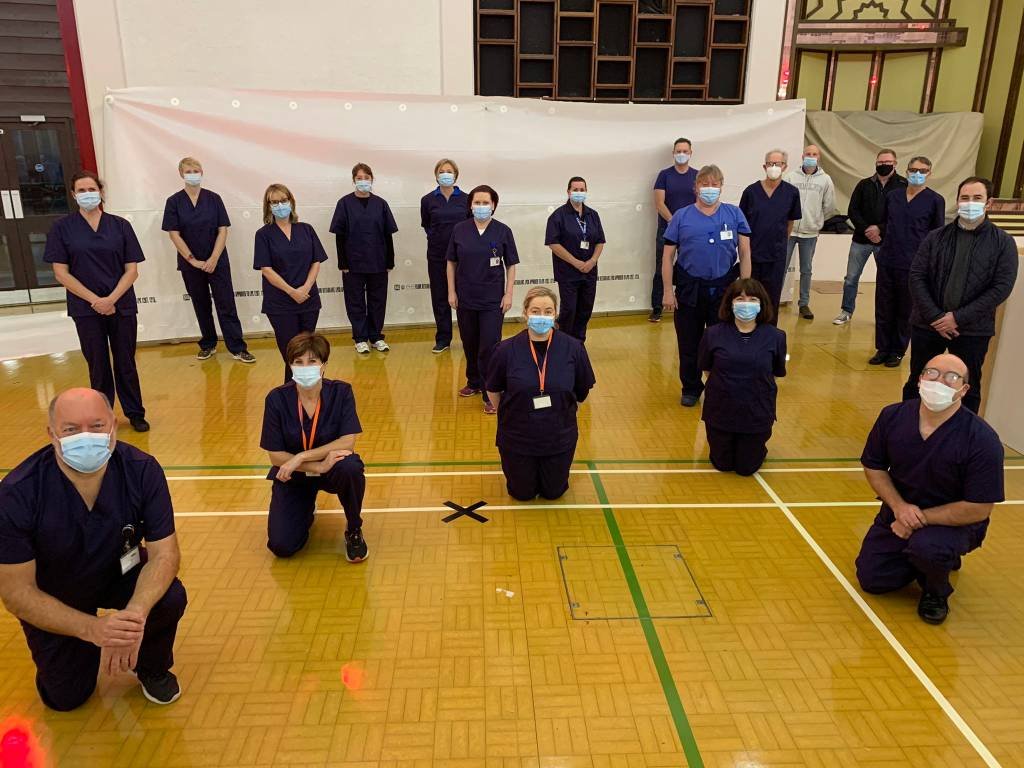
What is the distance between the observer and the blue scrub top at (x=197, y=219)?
6.48 m

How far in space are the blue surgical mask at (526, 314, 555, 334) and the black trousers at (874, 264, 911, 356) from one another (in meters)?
3.91

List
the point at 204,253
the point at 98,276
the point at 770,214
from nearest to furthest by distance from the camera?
the point at 98,276, the point at 770,214, the point at 204,253

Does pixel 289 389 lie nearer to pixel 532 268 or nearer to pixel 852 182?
pixel 532 268

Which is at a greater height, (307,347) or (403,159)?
(403,159)

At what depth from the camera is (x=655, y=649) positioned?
9.55 ft

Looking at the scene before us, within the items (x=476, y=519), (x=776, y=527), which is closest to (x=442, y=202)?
(x=476, y=519)

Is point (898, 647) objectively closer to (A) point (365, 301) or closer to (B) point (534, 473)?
(B) point (534, 473)

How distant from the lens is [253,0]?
302 inches

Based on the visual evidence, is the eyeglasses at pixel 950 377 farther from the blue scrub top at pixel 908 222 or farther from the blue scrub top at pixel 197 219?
the blue scrub top at pixel 197 219

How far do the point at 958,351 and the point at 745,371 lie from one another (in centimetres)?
150

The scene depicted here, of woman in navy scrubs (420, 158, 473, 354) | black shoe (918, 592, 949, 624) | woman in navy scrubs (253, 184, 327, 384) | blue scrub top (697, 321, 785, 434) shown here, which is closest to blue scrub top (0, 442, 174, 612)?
black shoe (918, 592, 949, 624)

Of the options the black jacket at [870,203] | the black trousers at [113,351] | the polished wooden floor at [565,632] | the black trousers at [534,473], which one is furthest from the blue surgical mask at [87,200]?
the black jacket at [870,203]

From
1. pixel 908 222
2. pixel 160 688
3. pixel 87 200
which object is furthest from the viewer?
pixel 908 222

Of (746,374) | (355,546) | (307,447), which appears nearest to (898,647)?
(746,374)
